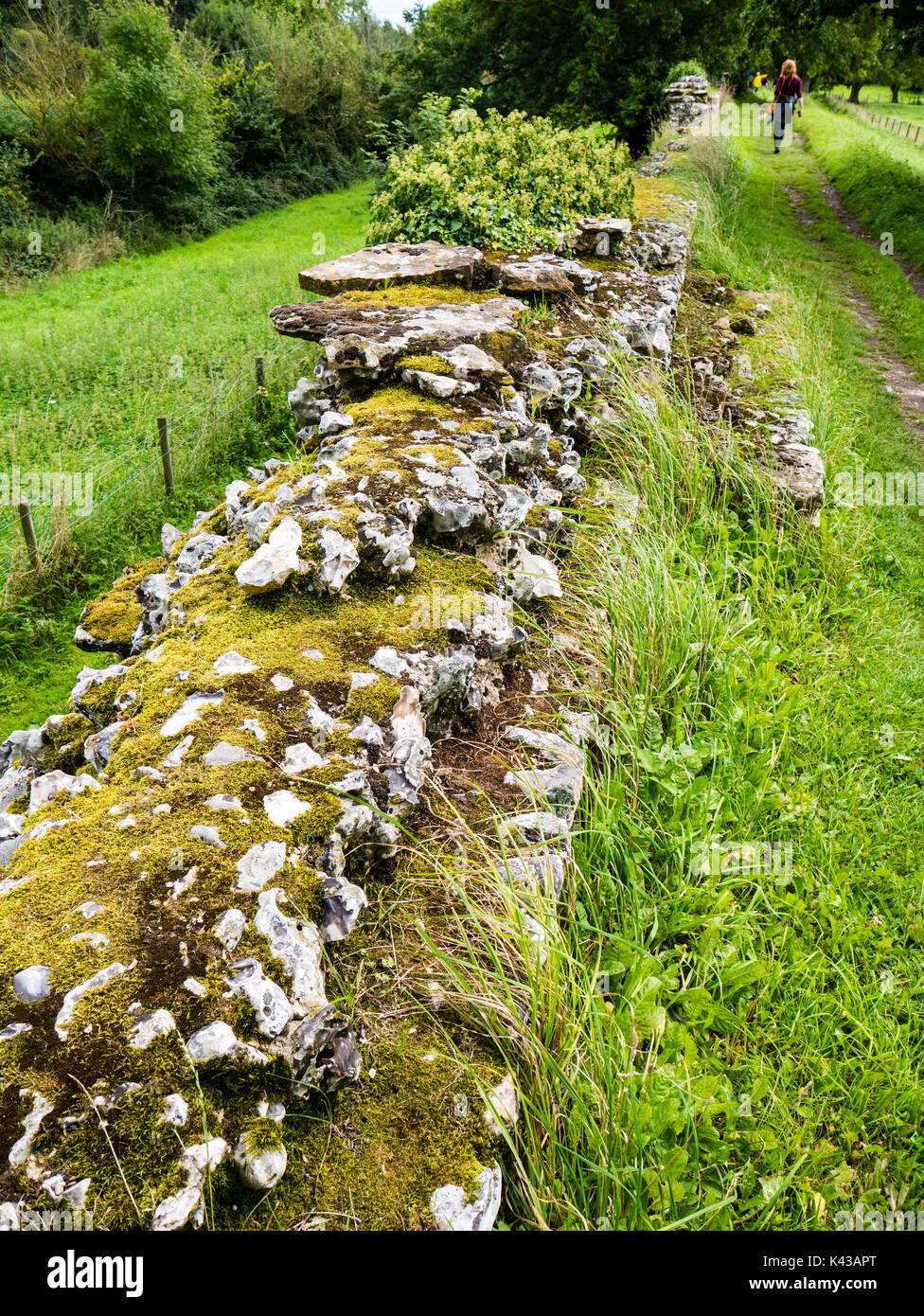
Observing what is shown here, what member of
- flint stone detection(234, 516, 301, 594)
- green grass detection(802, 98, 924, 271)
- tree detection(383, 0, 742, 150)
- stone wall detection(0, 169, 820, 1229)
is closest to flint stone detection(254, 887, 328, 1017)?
stone wall detection(0, 169, 820, 1229)

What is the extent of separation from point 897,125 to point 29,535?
32.8 m

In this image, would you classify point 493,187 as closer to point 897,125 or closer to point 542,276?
point 542,276

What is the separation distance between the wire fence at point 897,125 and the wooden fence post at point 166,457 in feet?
84.1

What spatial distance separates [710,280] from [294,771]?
343 inches

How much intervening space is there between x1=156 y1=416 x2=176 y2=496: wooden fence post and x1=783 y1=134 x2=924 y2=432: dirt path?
7.86 metres

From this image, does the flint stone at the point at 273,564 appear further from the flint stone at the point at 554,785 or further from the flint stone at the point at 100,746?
the flint stone at the point at 554,785

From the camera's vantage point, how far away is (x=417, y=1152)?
5.36 ft

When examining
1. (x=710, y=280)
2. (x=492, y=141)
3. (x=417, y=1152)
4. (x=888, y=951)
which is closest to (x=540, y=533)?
(x=888, y=951)

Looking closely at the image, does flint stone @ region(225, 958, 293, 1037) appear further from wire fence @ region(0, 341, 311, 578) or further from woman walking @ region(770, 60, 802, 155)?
woman walking @ region(770, 60, 802, 155)

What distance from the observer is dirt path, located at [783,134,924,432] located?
29.1ft

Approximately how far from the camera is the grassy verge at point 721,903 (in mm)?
1939

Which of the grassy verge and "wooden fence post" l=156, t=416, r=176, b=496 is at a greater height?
"wooden fence post" l=156, t=416, r=176, b=496

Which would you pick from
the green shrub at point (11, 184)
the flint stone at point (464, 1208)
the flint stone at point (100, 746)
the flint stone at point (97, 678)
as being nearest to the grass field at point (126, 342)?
the green shrub at point (11, 184)

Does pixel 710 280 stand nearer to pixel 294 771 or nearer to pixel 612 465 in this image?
pixel 612 465
